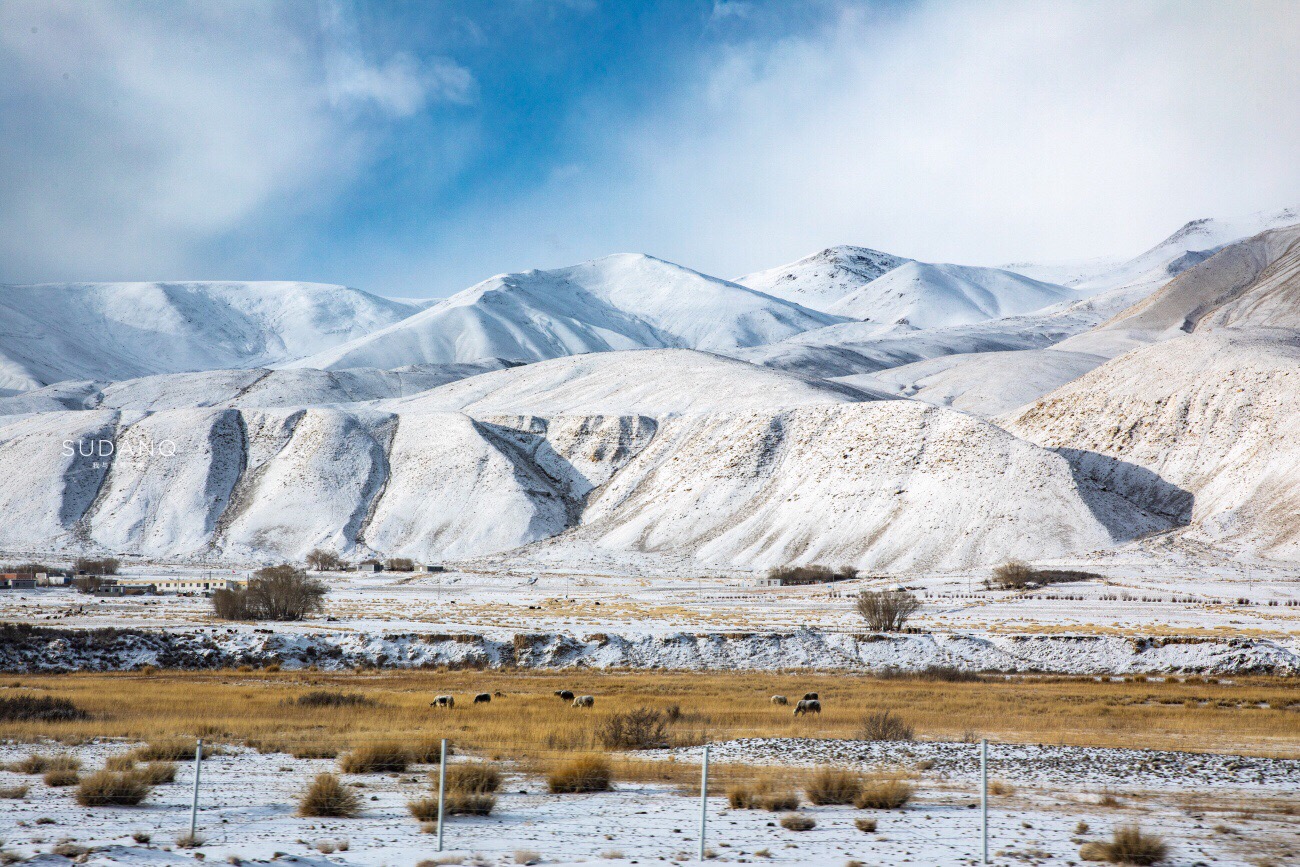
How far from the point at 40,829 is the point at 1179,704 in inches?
1168

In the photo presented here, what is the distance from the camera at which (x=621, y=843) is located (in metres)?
11.8

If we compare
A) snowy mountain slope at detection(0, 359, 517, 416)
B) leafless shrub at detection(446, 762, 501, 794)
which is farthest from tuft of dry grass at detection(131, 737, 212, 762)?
snowy mountain slope at detection(0, 359, 517, 416)

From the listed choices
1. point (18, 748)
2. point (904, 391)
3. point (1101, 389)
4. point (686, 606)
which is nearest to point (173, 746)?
point (18, 748)

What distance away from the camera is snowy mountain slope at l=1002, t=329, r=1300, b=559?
85375 millimetres

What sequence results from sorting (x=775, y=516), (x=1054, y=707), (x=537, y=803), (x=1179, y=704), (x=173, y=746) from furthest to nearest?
(x=775, y=516) < (x=1179, y=704) < (x=1054, y=707) < (x=173, y=746) < (x=537, y=803)

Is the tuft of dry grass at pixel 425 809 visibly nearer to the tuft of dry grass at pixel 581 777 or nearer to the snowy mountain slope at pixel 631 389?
the tuft of dry grass at pixel 581 777

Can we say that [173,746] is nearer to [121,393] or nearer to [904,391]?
[904,391]

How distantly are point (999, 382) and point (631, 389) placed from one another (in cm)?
6983

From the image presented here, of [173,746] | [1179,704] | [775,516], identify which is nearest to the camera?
[173,746]

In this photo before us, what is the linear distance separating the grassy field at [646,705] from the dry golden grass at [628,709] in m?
0.06

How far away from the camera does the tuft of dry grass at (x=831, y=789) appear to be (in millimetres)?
14484

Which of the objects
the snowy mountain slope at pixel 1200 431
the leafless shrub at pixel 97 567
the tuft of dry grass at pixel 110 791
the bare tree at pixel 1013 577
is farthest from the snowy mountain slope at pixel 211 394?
the tuft of dry grass at pixel 110 791

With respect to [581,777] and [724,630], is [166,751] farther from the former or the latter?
[724,630]

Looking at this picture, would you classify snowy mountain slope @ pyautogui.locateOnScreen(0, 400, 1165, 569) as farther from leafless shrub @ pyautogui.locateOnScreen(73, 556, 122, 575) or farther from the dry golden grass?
the dry golden grass
